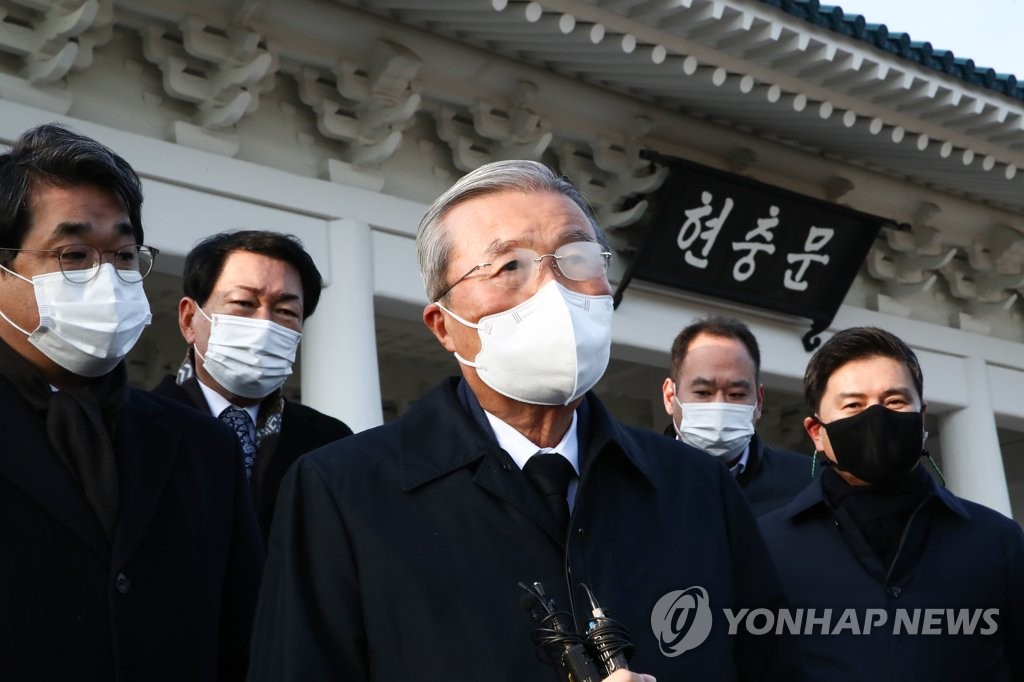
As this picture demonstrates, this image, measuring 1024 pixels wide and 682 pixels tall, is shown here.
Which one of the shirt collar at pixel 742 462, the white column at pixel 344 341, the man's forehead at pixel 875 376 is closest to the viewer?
the man's forehead at pixel 875 376

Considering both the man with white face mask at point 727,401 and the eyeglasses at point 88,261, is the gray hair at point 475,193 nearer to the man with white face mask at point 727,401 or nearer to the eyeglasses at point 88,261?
the eyeglasses at point 88,261

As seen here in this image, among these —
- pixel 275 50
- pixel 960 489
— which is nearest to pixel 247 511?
pixel 275 50

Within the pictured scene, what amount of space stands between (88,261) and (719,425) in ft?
7.32

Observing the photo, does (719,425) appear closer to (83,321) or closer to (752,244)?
(83,321)

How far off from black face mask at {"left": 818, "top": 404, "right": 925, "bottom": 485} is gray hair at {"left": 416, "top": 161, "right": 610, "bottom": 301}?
1.20 meters

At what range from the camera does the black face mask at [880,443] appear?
125 inches

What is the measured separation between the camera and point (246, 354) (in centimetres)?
369

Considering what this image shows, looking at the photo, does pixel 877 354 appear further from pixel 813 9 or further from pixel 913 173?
pixel 913 173

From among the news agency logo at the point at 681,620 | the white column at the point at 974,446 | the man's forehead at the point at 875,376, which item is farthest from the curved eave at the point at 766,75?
the news agency logo at the point at 681,620

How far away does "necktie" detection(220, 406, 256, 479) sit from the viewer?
11.4 feet

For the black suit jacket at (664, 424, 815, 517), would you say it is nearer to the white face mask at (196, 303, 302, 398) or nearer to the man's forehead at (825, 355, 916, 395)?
the man's forehead at (825, 355, 916, 395)

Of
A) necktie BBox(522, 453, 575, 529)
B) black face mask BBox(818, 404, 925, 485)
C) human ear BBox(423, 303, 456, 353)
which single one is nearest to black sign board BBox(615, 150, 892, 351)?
black face mask BBox(818, 404, 925, 485)

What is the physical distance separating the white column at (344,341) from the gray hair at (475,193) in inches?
133

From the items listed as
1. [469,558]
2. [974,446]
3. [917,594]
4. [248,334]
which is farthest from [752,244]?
[469,558]
